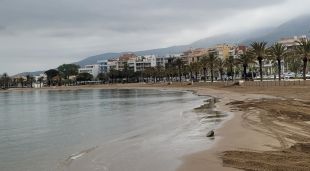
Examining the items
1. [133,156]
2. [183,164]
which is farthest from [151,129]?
[183,164]

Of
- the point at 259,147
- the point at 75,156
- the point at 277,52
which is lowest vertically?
the point at 75,156

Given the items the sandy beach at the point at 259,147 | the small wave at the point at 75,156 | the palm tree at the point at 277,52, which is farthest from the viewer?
the palm tree at the point at 277,52

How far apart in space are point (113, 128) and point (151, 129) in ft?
13.3

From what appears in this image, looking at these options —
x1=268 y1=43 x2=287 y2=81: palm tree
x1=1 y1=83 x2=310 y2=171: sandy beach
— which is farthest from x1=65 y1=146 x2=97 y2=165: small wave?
x1=268 y1=43 x2=287 y2=81: palm tree

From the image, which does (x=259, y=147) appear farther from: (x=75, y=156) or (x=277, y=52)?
(x=277, y=52)

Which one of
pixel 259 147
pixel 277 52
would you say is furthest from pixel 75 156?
pixel 277 52

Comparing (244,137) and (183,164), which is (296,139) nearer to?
(244,137)

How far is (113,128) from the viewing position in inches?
1449

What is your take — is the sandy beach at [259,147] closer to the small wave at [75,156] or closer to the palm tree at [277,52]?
the small wave at [75,156]

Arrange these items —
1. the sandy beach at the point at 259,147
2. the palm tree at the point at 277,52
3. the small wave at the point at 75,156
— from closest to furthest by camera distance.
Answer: the sandy beach at the point at 259,147 → the small wave at the point at 75,156 → the palm tree at the point at 277,52

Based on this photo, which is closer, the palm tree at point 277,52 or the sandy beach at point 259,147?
the sandy beach at point 259,147

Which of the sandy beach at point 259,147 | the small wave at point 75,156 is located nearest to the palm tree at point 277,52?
the sandy beach at point 259,147

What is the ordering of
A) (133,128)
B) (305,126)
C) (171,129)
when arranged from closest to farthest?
(305,126) < (171,129) < (133,128)

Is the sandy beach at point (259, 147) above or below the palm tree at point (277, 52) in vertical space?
below
